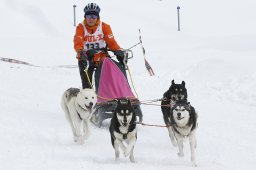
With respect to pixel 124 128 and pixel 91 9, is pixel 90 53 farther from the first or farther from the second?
pixel 124 128

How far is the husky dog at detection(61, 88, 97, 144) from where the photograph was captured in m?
6.69

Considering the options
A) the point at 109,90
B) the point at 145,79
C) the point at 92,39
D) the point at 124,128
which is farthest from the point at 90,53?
the point at 145,79

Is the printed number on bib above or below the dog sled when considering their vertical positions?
above

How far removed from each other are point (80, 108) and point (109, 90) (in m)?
0.98

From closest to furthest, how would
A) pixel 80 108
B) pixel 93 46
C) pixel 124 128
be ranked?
pixel 124 128 < pixel 80 108 < pixel 93 46

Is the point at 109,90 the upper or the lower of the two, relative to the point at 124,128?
upper

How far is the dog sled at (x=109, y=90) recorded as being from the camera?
25.1 feet

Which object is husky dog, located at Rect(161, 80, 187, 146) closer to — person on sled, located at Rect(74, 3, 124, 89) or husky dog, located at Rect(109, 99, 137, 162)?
person on sled, located at Rect(74, 3, 124, 89)

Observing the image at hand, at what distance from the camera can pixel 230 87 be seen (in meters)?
11.7

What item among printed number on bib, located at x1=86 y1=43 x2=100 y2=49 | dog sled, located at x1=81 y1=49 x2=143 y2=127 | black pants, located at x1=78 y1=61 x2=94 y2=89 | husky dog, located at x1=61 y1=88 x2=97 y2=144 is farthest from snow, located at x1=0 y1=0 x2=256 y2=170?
printed number on bib, located at x1=86 y1=43 x2=100 y2=49

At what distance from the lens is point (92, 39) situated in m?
8.02

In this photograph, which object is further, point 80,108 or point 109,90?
point 109,90

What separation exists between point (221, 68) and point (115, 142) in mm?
7956

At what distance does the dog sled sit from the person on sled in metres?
0.21
